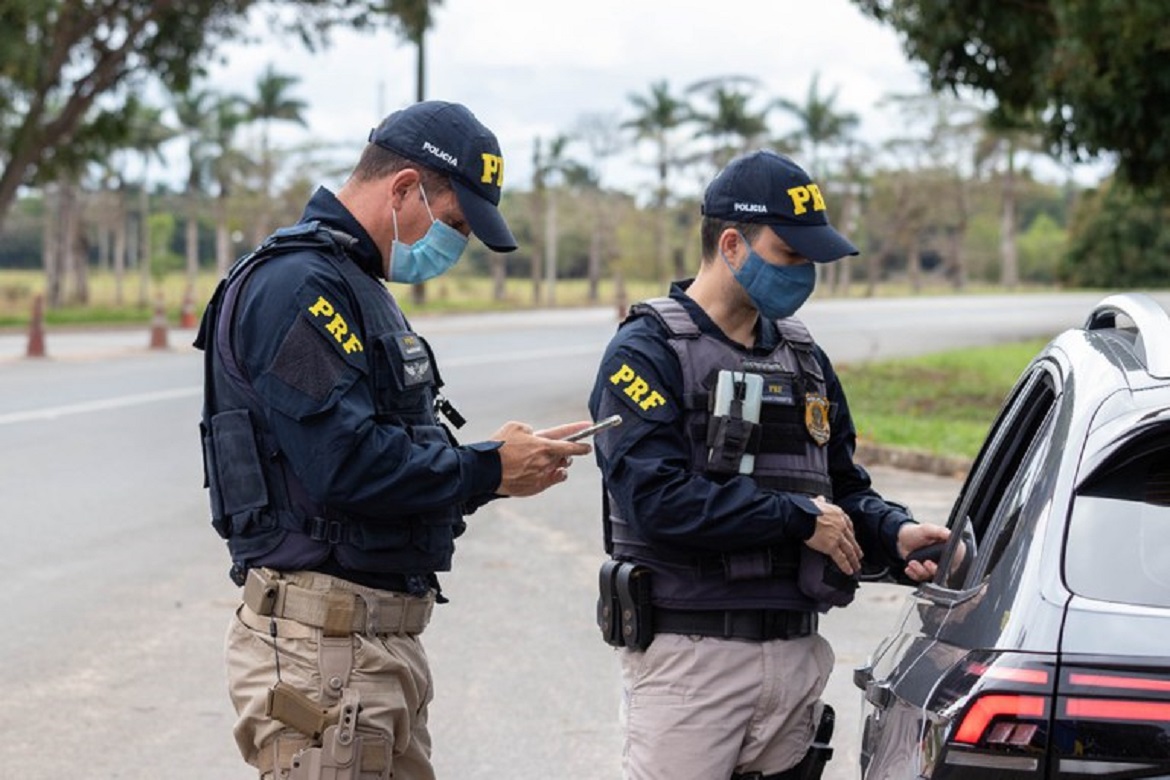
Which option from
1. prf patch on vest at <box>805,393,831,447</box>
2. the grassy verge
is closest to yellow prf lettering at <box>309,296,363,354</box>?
prf patch on vest at <box>805,393,831,447</box>

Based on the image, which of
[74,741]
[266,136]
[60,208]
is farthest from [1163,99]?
[266,136]

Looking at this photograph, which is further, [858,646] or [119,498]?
[119,498]

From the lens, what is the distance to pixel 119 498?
39.0 ft

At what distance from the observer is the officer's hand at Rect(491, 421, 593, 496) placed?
11.3 feet

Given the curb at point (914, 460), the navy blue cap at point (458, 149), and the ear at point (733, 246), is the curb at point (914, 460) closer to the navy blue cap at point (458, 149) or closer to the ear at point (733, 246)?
the ear at point (733, 246)

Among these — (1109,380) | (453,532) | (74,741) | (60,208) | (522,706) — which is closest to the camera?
(1109,380)

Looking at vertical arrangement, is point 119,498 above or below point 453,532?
below

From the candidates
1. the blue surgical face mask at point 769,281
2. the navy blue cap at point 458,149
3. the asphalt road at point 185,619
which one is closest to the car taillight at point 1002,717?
the blue surgical face mask at point 769,281

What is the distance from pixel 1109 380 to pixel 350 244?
4.74ft

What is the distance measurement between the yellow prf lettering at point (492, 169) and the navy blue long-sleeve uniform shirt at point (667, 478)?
15.6 inches

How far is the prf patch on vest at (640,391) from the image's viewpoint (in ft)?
11.5

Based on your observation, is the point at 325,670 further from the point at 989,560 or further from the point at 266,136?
the point at 266,136

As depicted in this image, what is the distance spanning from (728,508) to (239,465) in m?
0.92

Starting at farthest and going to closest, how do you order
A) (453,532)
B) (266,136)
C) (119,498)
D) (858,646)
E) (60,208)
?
(266,136) < (60,208) < (119,498) < (858,646) < (453,532)
